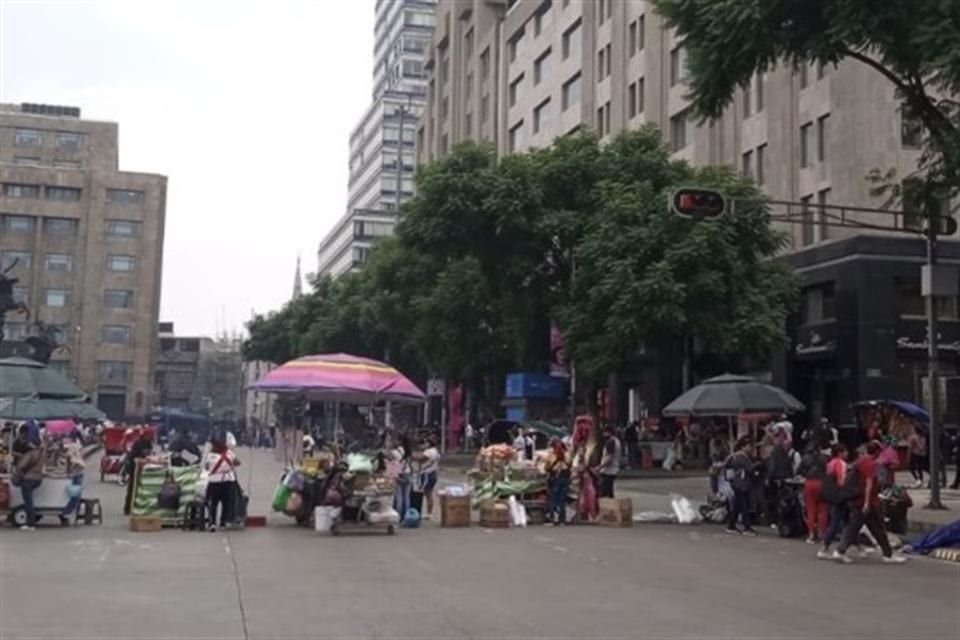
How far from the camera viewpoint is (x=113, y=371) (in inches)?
3866

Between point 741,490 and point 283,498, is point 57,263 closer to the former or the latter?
point 283,498

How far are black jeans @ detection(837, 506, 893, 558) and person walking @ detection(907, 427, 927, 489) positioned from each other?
51.1 feet

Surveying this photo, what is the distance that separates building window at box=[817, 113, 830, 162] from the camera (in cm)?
4181

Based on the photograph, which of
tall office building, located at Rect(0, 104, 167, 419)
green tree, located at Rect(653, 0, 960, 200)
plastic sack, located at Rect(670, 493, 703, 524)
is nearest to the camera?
green tree, located at Rect(653, 0, 960, 200)

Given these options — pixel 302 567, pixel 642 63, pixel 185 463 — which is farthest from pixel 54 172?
pixel 302 567

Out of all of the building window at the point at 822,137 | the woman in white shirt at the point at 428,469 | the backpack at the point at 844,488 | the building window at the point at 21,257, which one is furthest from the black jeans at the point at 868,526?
the building window at the point at 21,257

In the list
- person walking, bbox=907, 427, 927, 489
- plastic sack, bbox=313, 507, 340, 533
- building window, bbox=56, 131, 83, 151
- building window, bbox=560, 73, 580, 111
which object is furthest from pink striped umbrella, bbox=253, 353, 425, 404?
building window, bbox=56, 131, 83, 151

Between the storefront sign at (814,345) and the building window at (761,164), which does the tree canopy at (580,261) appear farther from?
the building window at (761,164)

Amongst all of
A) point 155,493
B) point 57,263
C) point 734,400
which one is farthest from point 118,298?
point 155,493

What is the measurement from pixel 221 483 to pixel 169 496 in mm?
942

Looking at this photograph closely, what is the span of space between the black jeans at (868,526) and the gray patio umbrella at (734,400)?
7477 millimetres

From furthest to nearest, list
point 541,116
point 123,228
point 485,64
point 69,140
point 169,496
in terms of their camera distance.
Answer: point 69,140
point 123,228
point 485,64
point 541,116
point 169,496

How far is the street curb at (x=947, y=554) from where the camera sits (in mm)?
16750

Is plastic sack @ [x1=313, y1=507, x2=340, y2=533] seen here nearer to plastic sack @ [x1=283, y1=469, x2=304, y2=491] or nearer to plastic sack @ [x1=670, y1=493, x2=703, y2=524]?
plastic sack @ [x1=283, y1=469, x2=304, y2=491]
